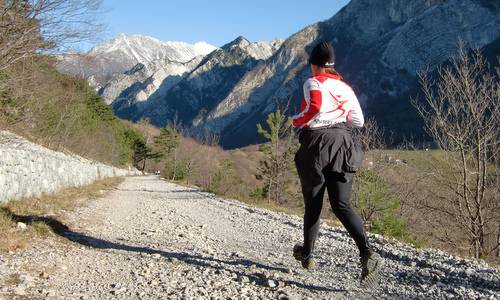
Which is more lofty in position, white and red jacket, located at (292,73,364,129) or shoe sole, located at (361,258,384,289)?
white and red jacket, located at (292,73,364,129)

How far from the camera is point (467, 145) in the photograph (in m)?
15.3

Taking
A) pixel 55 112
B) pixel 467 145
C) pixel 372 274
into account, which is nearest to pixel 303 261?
pixel 372 274

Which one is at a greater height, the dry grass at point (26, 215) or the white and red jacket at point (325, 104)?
the white and red jacket at point (325, 104)

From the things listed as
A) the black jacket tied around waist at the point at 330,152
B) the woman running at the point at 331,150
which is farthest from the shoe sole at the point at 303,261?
the black jacket tied around waist at the point at 330,152

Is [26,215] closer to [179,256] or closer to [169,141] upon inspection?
[179,256]

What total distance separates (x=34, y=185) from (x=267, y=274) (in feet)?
22.8

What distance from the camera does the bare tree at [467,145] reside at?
47.3 ft

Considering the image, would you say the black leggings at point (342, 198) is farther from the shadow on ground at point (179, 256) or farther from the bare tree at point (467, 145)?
the bare tree at point (467, 145)

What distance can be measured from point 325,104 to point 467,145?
1359 cm

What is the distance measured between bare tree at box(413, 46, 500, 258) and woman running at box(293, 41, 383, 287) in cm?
1155

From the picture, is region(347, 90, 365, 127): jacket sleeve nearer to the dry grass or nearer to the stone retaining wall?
the dry grass

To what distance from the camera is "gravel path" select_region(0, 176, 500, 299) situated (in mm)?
3555

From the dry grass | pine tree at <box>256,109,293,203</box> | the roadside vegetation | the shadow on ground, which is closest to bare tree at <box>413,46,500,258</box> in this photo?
the roadside vegetation

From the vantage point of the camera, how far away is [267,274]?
4180 mm
